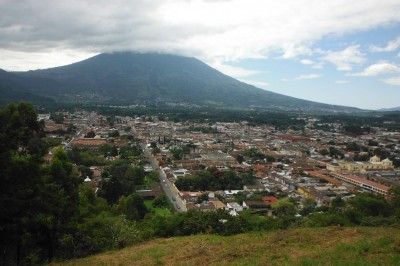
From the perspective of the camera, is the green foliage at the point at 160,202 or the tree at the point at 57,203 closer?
the tree at the point at 57,203

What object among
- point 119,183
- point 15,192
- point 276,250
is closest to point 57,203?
point 15,192

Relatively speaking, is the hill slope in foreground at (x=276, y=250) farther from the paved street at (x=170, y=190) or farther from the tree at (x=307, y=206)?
the paved street at (x=170, y=190)

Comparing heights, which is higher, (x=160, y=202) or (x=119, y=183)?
(x=119, y=183)

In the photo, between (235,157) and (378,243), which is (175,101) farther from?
(378,243)

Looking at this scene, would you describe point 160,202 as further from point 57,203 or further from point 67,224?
point 57,203

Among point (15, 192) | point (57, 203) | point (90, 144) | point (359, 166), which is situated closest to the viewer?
point (15, 192)

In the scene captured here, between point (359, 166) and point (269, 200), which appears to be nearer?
point (269, 200)

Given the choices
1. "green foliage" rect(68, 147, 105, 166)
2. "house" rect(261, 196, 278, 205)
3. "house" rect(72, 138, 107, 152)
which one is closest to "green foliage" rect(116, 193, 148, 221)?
"house" rect(261, 196, 278, 205)

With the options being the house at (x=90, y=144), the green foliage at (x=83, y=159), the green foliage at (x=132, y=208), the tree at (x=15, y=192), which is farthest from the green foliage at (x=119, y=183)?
the tree at (x=15, y=192)
